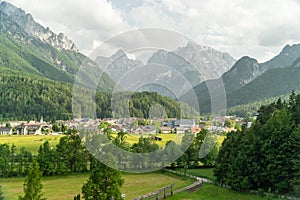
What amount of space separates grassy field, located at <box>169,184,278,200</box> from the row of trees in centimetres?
70

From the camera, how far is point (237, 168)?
2527 cm

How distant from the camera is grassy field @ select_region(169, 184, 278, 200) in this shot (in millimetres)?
23173

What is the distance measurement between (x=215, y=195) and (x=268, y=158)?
4745mm

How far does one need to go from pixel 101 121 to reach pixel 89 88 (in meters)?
2.99

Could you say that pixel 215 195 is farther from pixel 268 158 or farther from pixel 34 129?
pixel 34 129

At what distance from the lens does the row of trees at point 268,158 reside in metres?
22.9

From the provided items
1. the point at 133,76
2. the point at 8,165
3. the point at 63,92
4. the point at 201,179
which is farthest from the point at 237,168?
the point at 63,92

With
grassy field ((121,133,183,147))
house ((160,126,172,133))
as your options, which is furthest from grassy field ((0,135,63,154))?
house ((160,126,172,133))

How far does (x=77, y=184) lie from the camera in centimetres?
2853

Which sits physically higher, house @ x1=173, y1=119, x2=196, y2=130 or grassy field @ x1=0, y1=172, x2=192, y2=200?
house @ x1=173, y1=119, x2=196, y2=130

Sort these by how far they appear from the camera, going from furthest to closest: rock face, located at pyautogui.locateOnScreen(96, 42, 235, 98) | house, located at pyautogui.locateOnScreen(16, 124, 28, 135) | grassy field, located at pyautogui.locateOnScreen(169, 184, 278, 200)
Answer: house, located at pyautogui.locateOnScreen(16, 124, 28, 135), grassy field, located at pyautogui.locateOnScreen(169, 184, 278, 200), rock face, located at pyautogui.locateOnScreen(96, 42, 235, 98)

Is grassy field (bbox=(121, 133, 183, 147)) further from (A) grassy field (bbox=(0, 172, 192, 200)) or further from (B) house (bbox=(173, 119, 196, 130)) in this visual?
(A) grassy field (bbox=(0, 172, 192, 200))

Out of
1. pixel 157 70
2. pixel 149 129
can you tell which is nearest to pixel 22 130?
pixel 149 129

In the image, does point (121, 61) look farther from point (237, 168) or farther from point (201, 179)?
point (201, 179)
